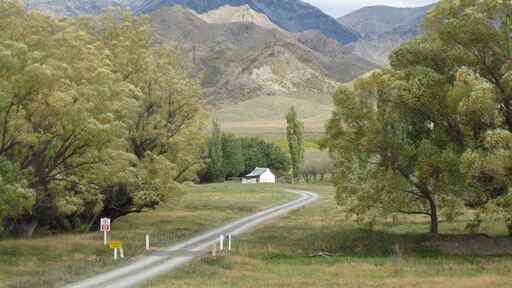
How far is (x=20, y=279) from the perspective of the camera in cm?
2702

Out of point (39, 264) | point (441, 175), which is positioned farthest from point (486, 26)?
point (39, 264)

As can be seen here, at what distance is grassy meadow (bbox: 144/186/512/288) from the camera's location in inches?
1064

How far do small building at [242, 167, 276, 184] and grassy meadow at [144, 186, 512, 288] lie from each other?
3643 inches

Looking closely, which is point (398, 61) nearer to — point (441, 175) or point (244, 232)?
point (441, 175)

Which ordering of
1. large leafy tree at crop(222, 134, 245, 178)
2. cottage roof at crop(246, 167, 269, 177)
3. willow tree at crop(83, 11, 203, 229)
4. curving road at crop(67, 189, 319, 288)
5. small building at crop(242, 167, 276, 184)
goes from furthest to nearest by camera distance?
cottage roof at crop(246, 167, 269, 177), small building at crop(242, 167, 276, 184), large leafy tree at crop(222, 134, 245, 178), willow tree at crop(83, 11, 203, 229), curving road at crop(67, 189, 319, 288)

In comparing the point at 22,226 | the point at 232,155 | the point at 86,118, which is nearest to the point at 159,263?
the point at 86,118

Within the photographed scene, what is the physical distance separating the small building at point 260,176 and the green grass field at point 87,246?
231ft

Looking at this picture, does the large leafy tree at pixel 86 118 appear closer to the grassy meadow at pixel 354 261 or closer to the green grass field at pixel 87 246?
the green grass field at pixel 87 246

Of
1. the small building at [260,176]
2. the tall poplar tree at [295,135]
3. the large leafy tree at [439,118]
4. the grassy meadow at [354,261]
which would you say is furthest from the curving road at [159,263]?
the small building at [260,176]

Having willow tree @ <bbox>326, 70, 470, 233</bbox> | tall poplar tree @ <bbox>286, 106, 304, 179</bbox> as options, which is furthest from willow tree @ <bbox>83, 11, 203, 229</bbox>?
tall poplar tree @ <bbox>286, 106, 304, 179</bbox>

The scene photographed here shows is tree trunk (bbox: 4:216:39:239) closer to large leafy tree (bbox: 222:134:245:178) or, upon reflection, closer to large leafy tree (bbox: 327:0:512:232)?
large leafy tree (bbox: 327:0:512:232)

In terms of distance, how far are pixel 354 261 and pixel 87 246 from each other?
1473cm

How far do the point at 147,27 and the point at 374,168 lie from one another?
67.0 feet

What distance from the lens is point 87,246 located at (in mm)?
36969
